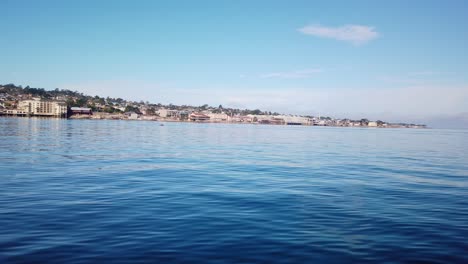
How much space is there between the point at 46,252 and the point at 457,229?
1198cm

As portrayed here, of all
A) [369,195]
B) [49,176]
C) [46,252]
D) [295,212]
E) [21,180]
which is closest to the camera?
[46,252]

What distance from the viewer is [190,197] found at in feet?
50.5

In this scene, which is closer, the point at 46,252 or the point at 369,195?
the point at 46,252

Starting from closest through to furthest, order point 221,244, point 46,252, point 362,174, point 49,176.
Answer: point 46,252 → point 221,244 → point 49,176 → point 362,174

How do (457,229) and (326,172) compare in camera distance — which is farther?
(326,172)

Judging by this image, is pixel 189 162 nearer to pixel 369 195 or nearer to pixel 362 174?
pixel 362 174

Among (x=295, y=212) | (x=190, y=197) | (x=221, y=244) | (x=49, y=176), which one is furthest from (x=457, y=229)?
(x=49, y=176)

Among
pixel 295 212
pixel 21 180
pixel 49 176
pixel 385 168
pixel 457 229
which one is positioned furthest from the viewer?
pixel 385 168

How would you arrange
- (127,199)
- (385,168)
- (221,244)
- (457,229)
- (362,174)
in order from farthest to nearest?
(385,168)
(362,174)
(127,199)
(457,229)
(221,244)

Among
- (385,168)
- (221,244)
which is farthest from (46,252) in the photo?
(385,168)

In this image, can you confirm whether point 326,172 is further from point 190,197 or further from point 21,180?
point 21,180

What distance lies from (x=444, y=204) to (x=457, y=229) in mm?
4125

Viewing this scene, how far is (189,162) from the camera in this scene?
29047 mm

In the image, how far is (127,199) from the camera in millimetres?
14672
